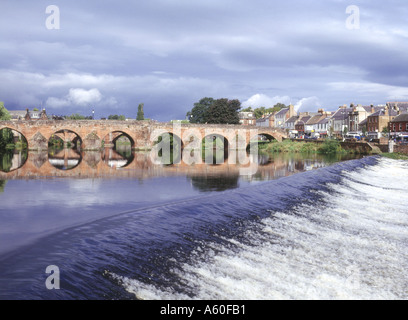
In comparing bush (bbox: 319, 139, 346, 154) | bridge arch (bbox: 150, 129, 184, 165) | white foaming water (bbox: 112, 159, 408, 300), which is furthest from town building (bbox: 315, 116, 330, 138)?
white foaming water (bbox: 112, 159, 408, 300)

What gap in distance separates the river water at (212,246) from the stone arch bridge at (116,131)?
4485cm

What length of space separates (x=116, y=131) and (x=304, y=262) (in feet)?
199

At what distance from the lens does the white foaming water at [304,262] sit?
7.57 metres

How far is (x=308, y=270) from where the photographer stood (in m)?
8.78

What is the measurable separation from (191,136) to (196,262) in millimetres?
61574

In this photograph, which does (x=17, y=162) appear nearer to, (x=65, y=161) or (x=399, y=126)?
(x=65, y=161)

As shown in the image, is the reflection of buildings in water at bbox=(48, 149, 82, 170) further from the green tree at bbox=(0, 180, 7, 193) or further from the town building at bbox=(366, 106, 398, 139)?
the town building at bbox=(366, 106, 398, 139)

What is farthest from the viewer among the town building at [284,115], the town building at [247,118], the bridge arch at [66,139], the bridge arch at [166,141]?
the town building at [247,118]


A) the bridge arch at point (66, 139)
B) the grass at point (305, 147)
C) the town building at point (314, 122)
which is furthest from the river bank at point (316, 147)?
the town building at point (314, 122)

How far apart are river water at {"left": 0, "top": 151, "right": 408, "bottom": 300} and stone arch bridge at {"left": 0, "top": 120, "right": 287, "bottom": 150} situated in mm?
44854

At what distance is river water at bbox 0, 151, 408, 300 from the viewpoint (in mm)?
7551

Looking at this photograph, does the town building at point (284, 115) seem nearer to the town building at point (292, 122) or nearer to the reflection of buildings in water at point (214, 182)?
the town building at point (292, 122)
